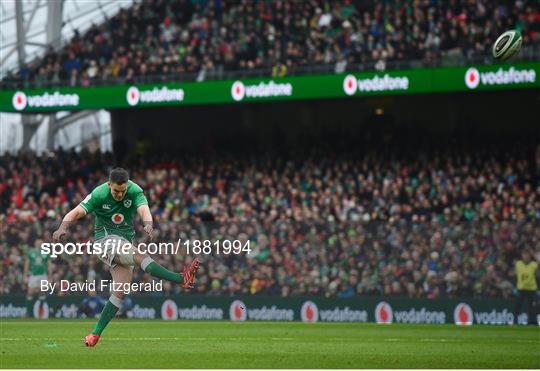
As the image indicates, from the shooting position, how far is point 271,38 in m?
38.1

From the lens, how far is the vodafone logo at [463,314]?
27.1 metres

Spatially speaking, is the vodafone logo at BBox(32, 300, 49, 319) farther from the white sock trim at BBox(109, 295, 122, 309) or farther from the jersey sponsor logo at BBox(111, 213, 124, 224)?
the jersey sponsor logo at BBox(111, 213, 124, 224)

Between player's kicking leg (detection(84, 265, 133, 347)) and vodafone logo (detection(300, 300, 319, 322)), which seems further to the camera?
vodafone logo (detection(300, 300, 319, 322))

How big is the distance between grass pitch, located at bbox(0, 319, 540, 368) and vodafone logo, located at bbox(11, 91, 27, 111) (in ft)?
51.7

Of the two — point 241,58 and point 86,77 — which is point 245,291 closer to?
point 241,58

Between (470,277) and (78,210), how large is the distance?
1325 centimetres

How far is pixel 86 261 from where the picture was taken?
2800cm

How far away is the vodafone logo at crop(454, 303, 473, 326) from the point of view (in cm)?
2712

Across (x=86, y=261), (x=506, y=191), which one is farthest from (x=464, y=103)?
(x=86, y=261)

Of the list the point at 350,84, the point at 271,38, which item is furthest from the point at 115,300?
the point at 271,38

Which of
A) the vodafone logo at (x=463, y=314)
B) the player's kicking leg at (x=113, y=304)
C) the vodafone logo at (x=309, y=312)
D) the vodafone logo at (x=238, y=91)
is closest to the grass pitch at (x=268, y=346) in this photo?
the player's kicking leg at (x=113, y=304)

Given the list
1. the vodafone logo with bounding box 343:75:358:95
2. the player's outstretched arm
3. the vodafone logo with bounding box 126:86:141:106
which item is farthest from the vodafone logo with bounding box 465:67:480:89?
the player's outstretched arm

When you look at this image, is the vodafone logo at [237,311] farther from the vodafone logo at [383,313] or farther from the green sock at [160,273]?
the green sock at [160,273]

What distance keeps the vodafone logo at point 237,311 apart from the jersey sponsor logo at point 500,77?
10623mm
